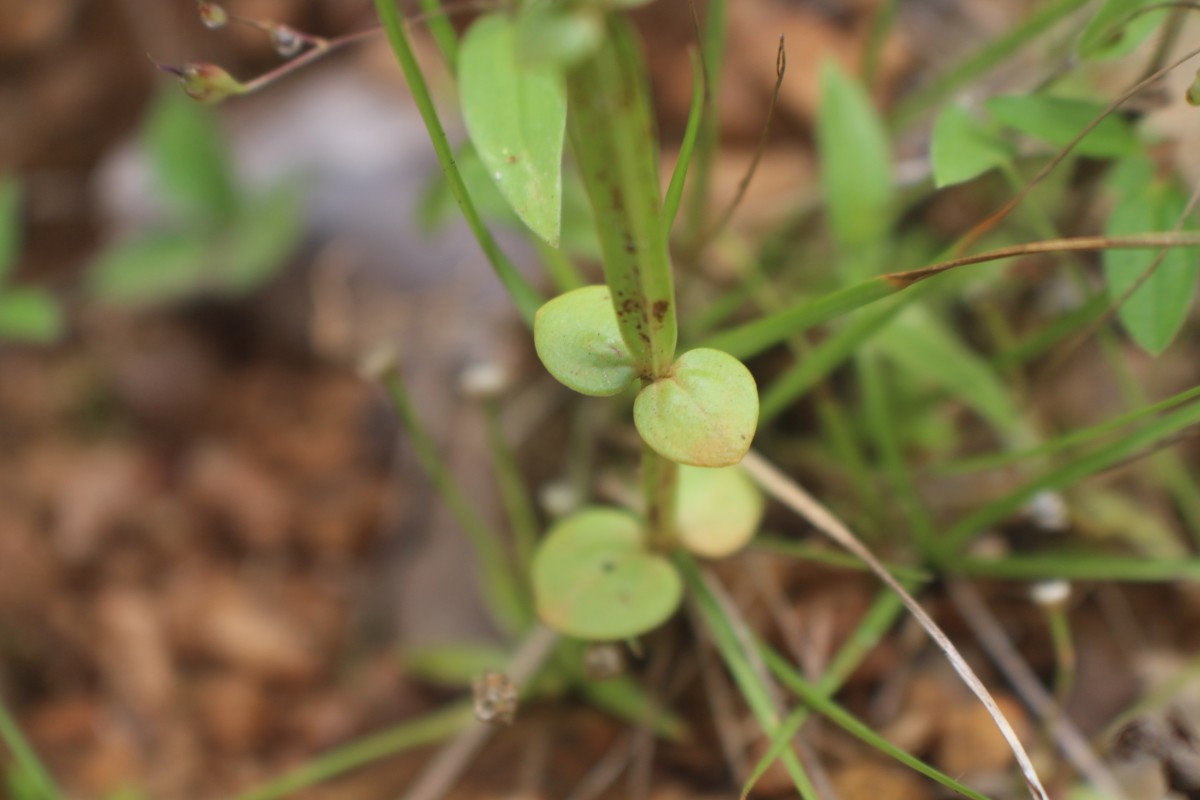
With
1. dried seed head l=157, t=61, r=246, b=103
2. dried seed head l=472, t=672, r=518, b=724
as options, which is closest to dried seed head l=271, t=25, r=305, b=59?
dried seed head l=157, t=61, r=246, b=103

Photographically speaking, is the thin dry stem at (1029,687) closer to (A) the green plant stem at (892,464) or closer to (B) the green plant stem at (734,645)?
(A) the green plant stem at (892,464)

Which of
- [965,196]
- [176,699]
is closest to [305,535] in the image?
[176,699]

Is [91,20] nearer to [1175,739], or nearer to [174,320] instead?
[174,320]

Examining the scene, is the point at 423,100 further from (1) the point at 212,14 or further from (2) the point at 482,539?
(2) the point at 482,539

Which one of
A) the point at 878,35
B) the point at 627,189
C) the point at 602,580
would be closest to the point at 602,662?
the point at 602,580

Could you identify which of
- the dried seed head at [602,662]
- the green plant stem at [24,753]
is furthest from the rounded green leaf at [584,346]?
the green plant stem at [24,753]

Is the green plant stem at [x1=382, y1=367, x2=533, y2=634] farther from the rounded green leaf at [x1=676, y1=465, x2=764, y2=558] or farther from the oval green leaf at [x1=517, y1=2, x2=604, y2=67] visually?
the oval green leaf at [x1=517, y1=2, x2=604, y2=67]

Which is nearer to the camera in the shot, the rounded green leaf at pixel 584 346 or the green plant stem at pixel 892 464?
the rounded green leaf at pixel 584 346
